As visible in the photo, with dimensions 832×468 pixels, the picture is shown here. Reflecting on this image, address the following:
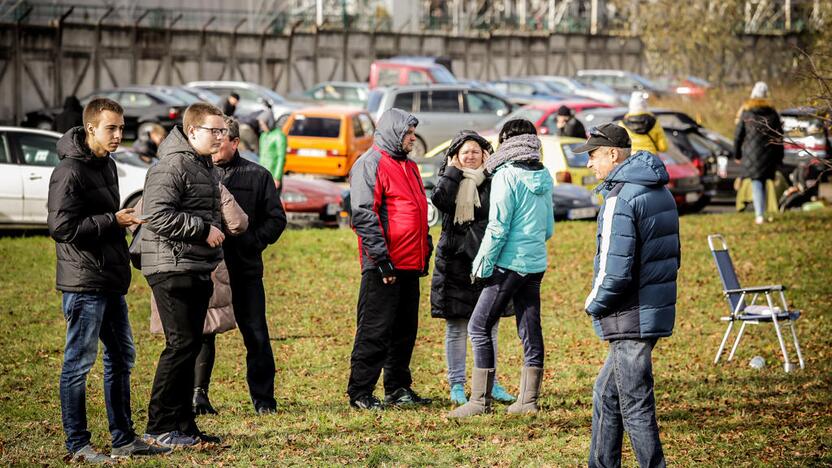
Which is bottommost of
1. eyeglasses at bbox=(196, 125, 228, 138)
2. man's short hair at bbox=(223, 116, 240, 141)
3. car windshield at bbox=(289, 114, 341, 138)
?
car windshield at bbox=(289, 114, 341, 138)

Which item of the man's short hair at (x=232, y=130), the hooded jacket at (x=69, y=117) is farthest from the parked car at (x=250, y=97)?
the man's short hair at (x=232, y=130)

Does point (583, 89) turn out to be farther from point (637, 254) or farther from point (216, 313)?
point (637, 254)

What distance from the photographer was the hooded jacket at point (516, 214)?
804 centimetres

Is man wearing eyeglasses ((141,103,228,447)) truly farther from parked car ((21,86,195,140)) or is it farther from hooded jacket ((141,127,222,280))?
parked car ((21,86,195,140))

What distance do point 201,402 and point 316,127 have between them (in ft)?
53.6

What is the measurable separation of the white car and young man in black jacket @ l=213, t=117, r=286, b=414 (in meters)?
9.39

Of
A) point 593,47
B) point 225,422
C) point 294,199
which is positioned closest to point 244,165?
point 225,422

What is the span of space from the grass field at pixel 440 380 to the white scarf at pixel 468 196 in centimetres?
134

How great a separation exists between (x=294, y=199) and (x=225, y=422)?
10318 millimetres

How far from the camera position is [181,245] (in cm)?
695

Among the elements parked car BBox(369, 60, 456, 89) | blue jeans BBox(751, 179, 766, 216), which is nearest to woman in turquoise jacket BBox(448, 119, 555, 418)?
blue jeans BBox(751, 179, 766, 216)

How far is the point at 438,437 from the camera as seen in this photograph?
770 cm

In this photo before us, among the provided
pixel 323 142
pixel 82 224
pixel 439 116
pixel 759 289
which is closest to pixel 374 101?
pixel 439 116

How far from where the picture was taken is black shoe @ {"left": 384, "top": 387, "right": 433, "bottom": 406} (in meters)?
8.66
